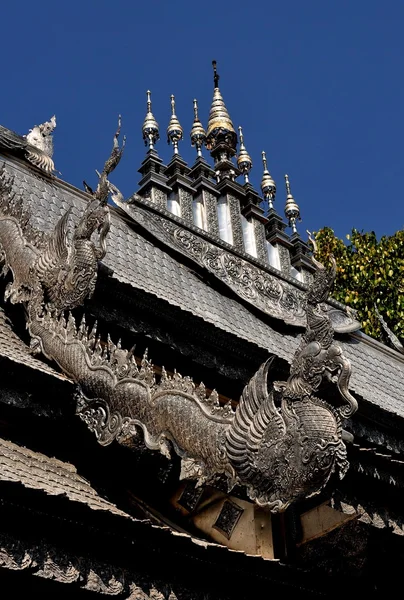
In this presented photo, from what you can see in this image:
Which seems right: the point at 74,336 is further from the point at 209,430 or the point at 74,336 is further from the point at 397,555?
the point at 397,555

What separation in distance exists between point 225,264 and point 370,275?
35.6 feet

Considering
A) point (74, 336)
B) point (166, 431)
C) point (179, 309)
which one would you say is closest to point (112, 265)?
point (179, 309)

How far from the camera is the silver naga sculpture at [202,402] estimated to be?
377 cm

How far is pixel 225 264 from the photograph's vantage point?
9406 millimetres

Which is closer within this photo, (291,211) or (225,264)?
(225,264)

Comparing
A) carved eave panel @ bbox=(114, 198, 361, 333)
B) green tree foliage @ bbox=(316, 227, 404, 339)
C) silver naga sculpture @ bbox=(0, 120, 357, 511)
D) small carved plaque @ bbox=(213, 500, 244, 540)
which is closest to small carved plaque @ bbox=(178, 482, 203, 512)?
small carved plaque @ bbox=(213, 500, 244, 540)

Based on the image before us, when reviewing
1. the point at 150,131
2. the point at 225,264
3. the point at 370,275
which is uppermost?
the point at 370,275

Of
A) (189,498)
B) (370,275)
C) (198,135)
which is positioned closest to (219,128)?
(198,135)

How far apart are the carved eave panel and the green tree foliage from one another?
9.04m

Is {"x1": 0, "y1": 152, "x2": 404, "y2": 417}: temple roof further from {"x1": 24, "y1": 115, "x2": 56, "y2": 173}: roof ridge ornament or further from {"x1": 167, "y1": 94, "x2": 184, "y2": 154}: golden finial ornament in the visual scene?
{"x1": 167, "y1": 94, "x2": 184, "y2": 154}: golden finial ornament

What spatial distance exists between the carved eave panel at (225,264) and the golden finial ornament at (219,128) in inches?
98.7

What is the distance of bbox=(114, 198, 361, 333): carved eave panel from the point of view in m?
8.97

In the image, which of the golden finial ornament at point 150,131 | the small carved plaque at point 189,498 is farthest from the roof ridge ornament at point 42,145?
the small carved plaque at point 189,498

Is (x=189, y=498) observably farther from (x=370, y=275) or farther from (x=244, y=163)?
(x=370, y=275)
